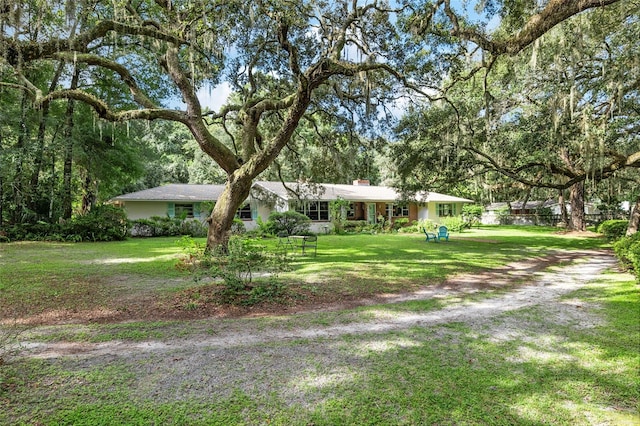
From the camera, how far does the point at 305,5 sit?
949 cm

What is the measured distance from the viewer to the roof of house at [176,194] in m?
21.2

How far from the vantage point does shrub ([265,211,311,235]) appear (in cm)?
2069

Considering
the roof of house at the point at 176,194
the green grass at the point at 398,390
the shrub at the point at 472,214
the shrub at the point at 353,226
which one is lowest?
the green grass at the point at 398,390

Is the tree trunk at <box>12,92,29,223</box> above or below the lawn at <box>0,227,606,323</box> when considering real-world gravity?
above

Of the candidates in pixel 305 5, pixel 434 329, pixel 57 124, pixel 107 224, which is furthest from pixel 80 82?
pixel 434 329

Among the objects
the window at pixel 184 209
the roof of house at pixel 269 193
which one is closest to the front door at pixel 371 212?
the roof of house at pixel 269 193

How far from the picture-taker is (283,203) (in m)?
22.8

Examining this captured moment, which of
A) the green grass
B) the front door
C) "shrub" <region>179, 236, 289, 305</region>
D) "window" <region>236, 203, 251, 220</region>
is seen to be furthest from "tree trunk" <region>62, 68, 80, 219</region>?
the front door

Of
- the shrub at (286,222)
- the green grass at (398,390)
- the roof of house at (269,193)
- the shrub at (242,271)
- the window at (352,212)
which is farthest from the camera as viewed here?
the window at (352,212)

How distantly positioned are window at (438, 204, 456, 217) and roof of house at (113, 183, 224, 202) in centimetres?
1949

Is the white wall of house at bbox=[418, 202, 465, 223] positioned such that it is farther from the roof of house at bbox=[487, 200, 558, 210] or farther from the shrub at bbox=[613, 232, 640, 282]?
the roof of house at bbox=[487, 200, 558, 210]

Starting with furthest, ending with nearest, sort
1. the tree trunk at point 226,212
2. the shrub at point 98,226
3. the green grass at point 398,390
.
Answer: the shrub at point 98,226 < the tree trunk at point 226,212 < the green grass at point 398,390

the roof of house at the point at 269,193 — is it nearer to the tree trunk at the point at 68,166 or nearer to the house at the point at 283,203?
the house at the point at 283,203

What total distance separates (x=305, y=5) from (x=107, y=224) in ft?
49.1
